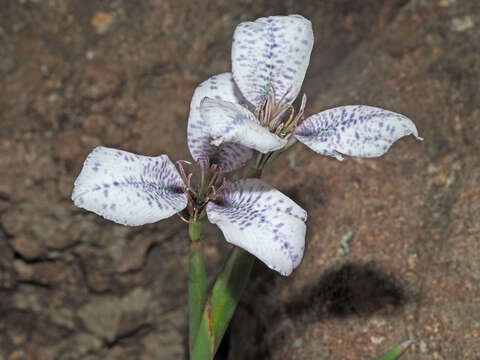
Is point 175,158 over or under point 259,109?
under

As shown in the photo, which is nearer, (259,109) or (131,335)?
(259,109)

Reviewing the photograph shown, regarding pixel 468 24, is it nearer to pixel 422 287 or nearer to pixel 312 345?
pixel 422 287

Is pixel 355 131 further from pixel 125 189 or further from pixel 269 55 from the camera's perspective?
pixel 125 189

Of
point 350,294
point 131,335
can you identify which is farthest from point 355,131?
point 131,335

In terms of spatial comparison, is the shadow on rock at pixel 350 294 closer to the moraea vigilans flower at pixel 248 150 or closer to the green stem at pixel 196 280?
the green stem at pixel 196 280

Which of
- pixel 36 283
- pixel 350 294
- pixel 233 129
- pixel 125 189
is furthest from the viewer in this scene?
pixel 36 283

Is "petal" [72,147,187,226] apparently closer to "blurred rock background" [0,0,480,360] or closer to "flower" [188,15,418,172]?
"flower" [188,15,418,172]

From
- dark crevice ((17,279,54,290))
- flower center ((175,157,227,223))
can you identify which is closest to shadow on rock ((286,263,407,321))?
flower center ((175,157,227,223))
